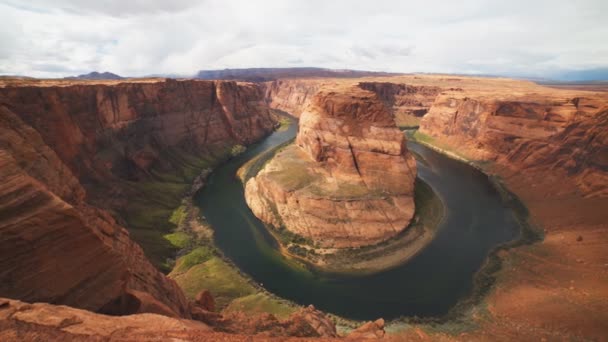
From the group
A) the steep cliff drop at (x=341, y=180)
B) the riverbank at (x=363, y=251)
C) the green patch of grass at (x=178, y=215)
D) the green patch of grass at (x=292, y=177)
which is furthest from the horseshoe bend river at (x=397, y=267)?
the green patch of grass at (x=292, y=177)

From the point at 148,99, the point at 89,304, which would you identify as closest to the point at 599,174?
the point at 89,304

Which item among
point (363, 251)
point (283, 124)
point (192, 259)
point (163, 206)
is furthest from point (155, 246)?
point (283, 124)

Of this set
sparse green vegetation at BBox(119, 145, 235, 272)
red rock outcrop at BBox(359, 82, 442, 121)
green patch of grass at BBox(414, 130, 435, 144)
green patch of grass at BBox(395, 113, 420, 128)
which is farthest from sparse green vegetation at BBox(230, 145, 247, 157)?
red rock outcrop at BBox(359, 82, 442, 121)

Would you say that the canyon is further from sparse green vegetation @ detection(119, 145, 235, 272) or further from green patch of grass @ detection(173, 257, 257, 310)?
green patch of grass @ detection(173, 257, 257, 310)

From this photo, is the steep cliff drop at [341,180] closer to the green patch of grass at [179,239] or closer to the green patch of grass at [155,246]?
the green patch of grass at [179,239]

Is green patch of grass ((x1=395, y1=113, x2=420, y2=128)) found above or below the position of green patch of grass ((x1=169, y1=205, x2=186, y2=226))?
above

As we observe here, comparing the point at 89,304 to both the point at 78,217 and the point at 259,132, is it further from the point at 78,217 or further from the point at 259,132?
the point at 259,132
